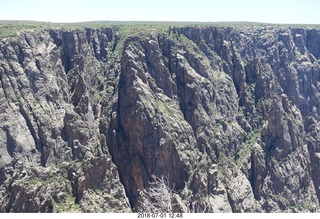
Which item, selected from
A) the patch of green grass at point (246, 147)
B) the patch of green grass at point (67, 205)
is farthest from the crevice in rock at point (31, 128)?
the patch of green grass at point (246, 147)

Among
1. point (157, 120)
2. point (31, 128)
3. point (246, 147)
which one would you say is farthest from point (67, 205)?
point (246, 147)

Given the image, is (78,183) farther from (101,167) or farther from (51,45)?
(51,45)

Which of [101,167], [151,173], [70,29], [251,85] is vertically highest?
[70,29]

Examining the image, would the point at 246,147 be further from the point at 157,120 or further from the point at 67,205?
the point at 67,205

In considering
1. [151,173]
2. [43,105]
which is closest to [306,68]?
[151,173]

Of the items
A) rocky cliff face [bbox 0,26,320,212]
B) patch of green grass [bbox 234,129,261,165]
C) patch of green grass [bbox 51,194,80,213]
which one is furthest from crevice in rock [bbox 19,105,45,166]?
patch of green grass [bbox 234,129,261,165]

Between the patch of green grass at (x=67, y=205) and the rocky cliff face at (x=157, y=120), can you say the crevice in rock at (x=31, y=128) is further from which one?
the patch of green grass at (x=67, y=205)

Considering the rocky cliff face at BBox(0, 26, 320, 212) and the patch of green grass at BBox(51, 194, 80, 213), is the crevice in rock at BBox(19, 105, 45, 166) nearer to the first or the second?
the rocky cliff face at BBox(0, 26, 320, 212)

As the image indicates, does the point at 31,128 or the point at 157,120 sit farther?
the point at 157,120
